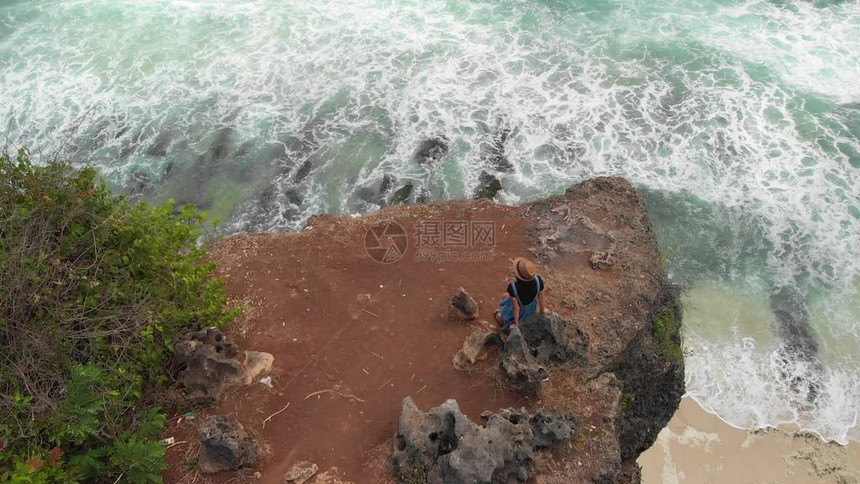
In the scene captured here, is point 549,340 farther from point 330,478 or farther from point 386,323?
point 330,478

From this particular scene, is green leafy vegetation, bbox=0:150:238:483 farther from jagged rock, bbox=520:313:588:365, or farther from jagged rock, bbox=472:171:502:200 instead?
jagged rock, bbox=472:171:502:200

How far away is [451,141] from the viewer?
45.4 ft

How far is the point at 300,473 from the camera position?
20.6 ft

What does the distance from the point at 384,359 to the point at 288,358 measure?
4.37ft

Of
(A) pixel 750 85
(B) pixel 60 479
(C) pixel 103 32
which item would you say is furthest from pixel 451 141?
(C) pixel 103 32

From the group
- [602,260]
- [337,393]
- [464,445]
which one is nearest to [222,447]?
[337,393]

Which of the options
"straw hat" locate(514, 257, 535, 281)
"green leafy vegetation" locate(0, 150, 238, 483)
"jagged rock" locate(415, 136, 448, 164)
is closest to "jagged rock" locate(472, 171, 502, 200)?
"jagged rock" locate(415, 136, 448, 164)

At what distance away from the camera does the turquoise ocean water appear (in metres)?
11.1

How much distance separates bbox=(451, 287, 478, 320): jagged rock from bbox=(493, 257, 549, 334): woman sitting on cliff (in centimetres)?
40

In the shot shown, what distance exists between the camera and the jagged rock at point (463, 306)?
7883 mm

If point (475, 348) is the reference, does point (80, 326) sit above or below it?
above

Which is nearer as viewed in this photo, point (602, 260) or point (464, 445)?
point (464, 445)

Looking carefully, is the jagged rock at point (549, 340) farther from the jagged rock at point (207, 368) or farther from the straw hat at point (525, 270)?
the jagged rock at point (207, 368)

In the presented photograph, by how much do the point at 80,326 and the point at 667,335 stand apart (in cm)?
815
